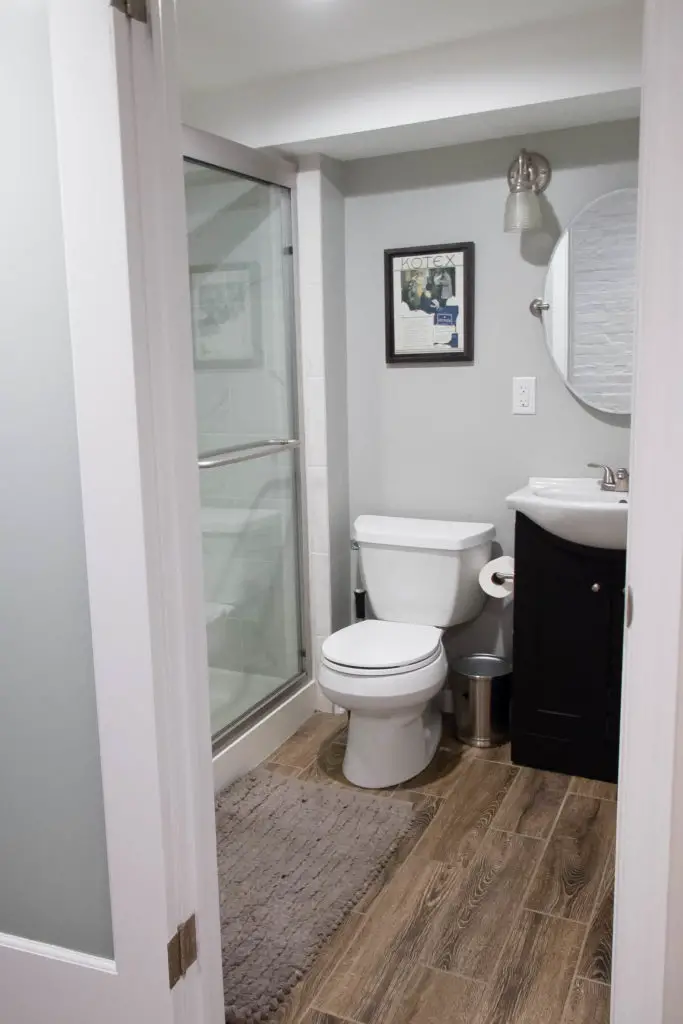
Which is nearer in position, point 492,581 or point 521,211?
point 521,211

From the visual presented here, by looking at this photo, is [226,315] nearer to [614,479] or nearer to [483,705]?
[614,479]

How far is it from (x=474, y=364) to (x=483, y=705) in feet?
3.77

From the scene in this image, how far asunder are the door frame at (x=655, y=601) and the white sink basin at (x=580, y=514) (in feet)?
3.34

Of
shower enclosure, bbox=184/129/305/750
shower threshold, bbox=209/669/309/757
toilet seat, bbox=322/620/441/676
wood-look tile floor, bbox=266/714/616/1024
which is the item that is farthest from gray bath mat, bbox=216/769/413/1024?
toilet seat, bbox=322/620/441/676

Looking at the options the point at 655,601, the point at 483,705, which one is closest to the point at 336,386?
the point at 483,705

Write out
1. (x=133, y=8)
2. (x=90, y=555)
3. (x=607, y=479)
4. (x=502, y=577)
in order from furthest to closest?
(x=502, y=577)
(x=607, y=479)
(x=90, y=555)
(x=133, y=8)

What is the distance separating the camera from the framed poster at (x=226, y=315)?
8.55 ft

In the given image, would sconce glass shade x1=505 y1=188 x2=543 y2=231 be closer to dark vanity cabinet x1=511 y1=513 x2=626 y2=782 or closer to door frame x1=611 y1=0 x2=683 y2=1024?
dark vanity cabinet x1=511 y1=513 x2=626 y2=782

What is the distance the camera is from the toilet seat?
Result: 2.52m

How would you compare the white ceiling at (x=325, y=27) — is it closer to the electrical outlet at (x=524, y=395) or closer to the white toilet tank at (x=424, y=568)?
the electrical outlet at (x=524, y=395)

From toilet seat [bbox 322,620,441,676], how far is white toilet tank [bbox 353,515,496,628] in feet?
0.25

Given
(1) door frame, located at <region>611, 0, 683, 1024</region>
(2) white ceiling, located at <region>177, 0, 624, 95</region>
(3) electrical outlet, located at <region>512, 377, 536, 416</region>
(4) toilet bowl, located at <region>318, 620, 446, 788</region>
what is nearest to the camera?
(1) door frame, located at <region>611, 0, 683, 1024</region>

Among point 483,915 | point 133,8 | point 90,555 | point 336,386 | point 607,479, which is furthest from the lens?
point 336,386

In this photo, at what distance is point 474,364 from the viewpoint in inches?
117
